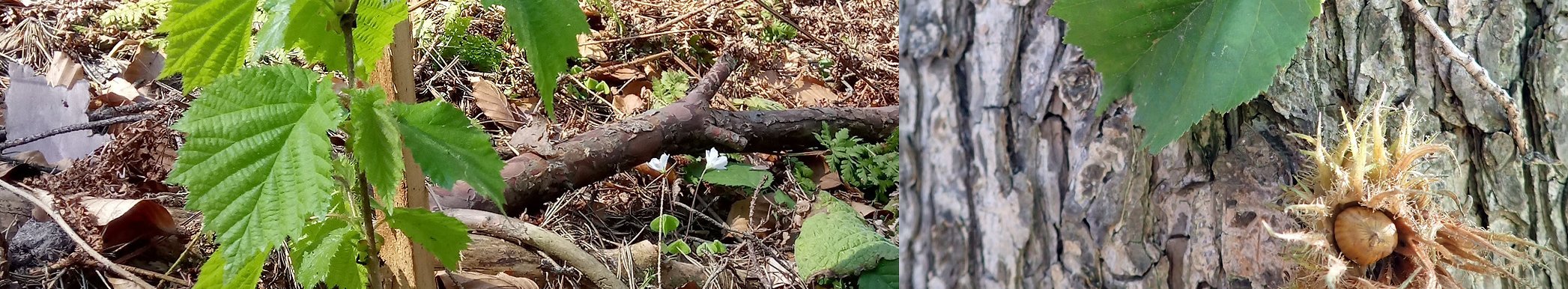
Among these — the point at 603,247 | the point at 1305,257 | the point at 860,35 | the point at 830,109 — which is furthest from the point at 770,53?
the point at 1305,257

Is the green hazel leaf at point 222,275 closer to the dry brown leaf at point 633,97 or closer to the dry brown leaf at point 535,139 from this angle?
the dry brown leaf at point 535,139

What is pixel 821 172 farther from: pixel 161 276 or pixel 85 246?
pixel 85 246

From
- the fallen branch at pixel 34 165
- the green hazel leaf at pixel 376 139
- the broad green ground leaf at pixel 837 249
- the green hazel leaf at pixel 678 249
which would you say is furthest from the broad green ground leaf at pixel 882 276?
the fallen branch at pixel 34 165

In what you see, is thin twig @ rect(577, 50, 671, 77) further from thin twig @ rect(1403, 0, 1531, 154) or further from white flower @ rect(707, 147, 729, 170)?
thin twig @ rect(1403, 0, 1531, 154)

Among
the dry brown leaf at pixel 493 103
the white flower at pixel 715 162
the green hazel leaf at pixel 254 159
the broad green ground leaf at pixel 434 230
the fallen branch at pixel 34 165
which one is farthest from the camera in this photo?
the dry brown leaf at pixel 493 103

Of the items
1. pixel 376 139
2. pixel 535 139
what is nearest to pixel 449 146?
pixel 376 139

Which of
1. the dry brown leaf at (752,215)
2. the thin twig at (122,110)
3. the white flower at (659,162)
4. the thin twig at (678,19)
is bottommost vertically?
the dry brown leaf at (752,215)
